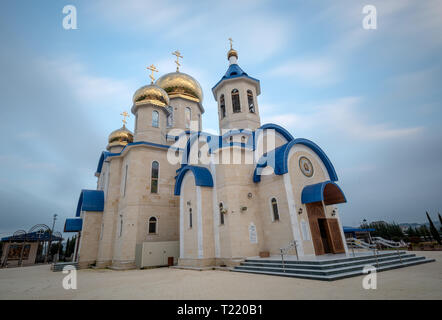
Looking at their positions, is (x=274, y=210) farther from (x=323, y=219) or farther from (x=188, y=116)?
(x=188, y=116)

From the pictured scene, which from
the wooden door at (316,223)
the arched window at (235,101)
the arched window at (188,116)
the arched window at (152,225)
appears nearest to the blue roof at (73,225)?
the arched window at (152,225)

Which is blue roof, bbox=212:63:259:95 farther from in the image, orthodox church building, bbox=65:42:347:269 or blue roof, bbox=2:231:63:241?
blue roof, bbox=2:231:63:241

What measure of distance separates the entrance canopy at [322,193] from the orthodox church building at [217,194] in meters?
0.05

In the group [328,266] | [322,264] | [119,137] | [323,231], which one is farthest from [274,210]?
[119,137]

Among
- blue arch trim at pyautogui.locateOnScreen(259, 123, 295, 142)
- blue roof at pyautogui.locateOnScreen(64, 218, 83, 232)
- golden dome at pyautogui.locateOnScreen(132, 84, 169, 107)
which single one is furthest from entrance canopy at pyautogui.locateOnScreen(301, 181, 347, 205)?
blue roof at pyautogui.locateOnScreen(64, 218, 83, 232)

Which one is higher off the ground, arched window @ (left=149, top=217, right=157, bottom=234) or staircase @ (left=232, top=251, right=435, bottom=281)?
arched window @ (left=149, top=217, right=157, bottom=234)

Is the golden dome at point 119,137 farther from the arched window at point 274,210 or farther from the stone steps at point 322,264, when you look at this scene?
the stone steps at point 322,264

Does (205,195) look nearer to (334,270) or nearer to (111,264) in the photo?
(334,270)

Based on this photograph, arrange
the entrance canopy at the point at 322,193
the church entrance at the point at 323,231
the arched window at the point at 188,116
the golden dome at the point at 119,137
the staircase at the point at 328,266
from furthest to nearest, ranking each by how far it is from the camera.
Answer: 1. the golden dome at the point at 119,137
2. the arched window at the point at 188,116
3. the church entrance at the point at 323,231
4. the entrance canopy at the point at 322,193
5. the staircase at the point at 328,266

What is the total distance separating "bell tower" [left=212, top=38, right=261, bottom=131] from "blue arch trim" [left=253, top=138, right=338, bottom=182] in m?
3.33

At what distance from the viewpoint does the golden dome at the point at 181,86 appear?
64.8 feet

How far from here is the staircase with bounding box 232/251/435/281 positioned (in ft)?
22.5
